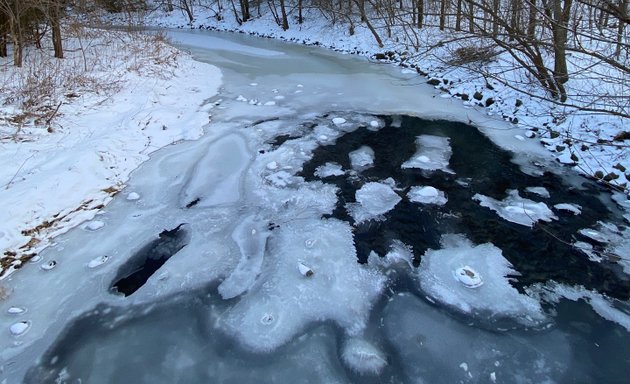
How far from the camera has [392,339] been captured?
9.91ft

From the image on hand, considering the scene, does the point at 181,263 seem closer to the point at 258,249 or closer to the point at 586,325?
the point at 258,249

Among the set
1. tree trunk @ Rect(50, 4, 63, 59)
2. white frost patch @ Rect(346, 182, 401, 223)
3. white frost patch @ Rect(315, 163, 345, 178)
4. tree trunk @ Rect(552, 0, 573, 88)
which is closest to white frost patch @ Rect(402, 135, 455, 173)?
white frost patch @ Rect(346, 182, 401, 223)

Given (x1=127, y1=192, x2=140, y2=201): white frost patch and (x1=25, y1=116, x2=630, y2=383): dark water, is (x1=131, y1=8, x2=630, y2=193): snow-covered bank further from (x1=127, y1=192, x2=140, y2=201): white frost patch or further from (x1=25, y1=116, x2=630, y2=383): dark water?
(x1=127, y1=192, x2=140, y2=201): white frost patch

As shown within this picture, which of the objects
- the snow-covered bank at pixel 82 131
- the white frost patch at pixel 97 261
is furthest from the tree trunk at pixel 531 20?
the snow-covered bank at pixel 82 131

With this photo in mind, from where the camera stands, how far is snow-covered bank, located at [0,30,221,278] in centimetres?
427

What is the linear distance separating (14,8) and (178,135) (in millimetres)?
4375

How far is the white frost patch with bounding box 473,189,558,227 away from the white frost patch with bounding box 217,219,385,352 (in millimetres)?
1715

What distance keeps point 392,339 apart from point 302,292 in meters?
0.81

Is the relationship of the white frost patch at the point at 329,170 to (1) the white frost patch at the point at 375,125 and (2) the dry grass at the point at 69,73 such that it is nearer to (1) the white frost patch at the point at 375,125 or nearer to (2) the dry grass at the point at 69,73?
(1) the white frost patch at the point at 375,125

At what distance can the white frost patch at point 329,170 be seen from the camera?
5.33 metres

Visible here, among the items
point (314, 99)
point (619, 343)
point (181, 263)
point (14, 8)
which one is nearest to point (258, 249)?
point (181, 263)

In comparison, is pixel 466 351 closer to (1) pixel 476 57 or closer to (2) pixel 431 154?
(2) pixel 431 154

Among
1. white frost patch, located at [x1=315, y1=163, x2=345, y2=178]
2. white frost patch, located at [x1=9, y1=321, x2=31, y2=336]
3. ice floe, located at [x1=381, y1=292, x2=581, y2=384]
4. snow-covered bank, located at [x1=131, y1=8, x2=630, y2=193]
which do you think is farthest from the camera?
white frost patch, located at [x1=315, y1=163, x2=345, y2=178]

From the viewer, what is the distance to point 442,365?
2.83m
